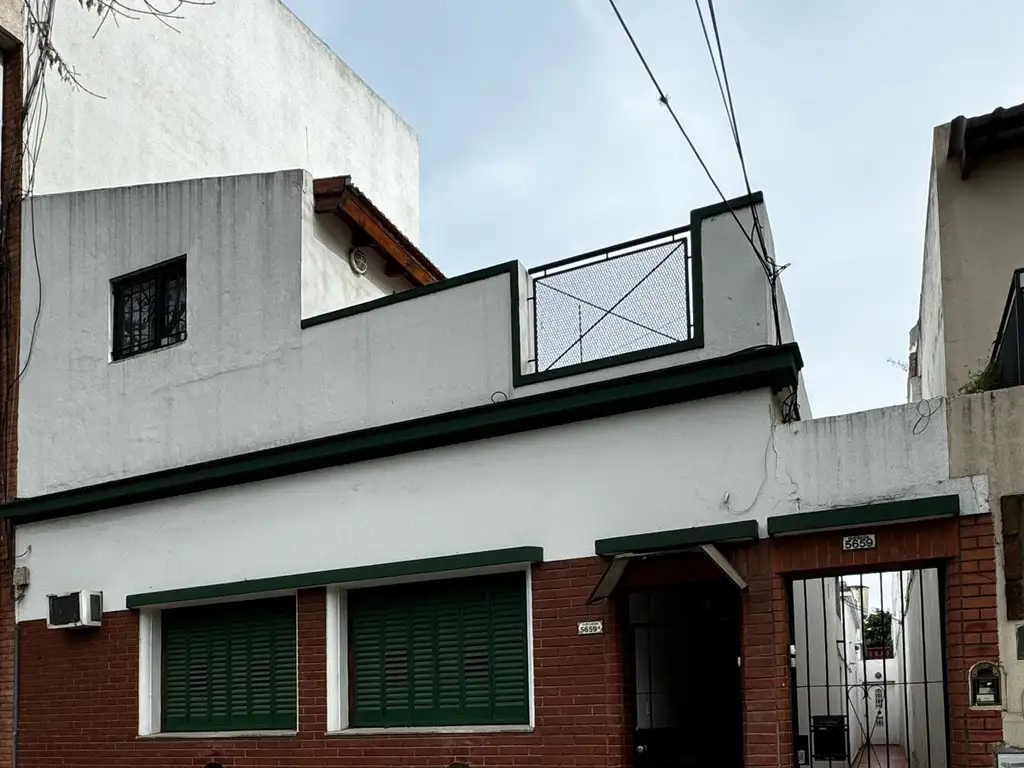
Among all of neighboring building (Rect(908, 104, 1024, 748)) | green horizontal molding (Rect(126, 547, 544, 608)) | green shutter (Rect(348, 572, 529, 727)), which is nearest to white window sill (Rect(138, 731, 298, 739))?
green shutter (Rect(348, 572, 529, 727))

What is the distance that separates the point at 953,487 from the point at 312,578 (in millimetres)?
5610

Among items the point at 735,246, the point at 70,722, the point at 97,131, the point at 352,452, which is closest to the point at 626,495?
the point at 735,246

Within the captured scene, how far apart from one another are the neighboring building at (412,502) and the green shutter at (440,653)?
0.03 meters

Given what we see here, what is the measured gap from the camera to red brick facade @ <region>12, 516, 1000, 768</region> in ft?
26.9

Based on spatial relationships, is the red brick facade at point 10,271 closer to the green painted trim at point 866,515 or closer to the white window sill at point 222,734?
the white window sill at point 222,734

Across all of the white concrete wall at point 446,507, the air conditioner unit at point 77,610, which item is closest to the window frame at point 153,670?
the white concrete wall at point 446,507

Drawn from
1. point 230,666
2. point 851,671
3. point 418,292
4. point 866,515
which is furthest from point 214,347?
point 851,671

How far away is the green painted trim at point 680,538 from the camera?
8953 mm

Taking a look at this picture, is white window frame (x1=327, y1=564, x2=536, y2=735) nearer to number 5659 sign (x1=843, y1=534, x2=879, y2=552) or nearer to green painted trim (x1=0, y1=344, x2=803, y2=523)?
green painted trim (x1=0, y1=344, x2=803, y2=523)

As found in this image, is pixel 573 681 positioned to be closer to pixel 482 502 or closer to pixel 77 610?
pixel 482 502

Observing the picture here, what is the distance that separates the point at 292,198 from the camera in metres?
12.2

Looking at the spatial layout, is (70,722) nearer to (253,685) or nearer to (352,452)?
(253,685)

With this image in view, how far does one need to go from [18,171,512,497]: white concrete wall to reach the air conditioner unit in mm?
1259

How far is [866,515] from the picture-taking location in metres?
8.50
